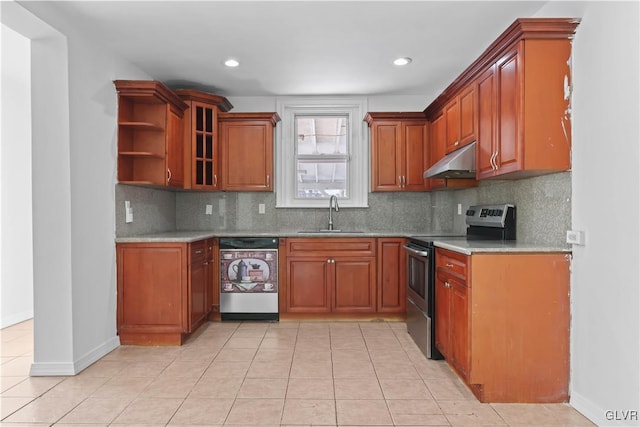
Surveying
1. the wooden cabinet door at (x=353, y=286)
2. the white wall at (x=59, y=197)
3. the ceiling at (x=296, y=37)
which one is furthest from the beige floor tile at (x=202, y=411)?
the ceiling at (x=296, y=37)

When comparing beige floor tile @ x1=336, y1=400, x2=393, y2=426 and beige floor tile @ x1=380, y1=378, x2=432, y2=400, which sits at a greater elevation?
beige floor tile @ x1=336, y1=400, x2=393, y2=426

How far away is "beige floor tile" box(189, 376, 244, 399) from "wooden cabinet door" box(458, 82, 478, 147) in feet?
7.96

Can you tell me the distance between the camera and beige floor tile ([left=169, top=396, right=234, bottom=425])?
2082 mm

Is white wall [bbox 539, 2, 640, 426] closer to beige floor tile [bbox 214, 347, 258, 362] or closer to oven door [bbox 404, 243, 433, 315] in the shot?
oven door [bbox 404, 243, 433, 315]

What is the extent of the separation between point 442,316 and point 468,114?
1558mm

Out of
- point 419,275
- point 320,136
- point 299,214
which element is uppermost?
point 320,136

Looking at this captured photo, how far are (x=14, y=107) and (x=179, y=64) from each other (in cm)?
193

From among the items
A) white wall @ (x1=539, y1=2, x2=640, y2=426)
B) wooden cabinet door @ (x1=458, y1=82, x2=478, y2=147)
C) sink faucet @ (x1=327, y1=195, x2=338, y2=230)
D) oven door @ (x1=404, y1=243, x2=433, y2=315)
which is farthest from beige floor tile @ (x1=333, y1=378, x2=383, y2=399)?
sink faucet @ (x1=327, y1=195, x2=338, y2=230)

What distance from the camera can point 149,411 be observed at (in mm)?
2193

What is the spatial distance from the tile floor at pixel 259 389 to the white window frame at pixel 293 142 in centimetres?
173

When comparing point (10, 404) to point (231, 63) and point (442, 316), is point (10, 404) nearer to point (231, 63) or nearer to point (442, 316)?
point (442, 316)

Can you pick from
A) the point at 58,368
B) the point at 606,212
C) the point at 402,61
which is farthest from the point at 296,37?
the point at 58,368

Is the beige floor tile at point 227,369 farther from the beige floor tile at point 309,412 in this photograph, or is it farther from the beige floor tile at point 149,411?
the beige floor tile at point 309,412

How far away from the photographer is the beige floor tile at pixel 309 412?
208 cm
